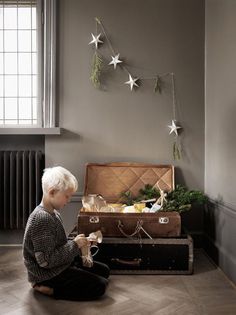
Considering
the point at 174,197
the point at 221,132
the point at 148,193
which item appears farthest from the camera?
the point at 148,193

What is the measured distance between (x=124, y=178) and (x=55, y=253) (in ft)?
5.27

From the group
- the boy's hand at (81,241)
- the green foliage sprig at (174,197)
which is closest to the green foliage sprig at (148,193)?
the green foliage sprig at (174,197)

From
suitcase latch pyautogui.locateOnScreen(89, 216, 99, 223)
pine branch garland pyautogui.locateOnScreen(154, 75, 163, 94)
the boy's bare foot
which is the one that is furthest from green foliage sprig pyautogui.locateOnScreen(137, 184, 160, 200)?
the boy's bare foot

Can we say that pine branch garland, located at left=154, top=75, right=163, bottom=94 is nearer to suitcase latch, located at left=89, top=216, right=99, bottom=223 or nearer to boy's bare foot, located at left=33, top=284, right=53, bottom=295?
suitcase latch, located at left=89, top=216, right=99, bottom=223

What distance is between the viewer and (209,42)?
3768 mm

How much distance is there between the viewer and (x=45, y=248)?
2340mm

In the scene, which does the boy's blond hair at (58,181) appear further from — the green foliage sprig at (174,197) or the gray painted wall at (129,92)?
the gray painted wall at (129,92)

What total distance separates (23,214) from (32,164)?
1.82ft

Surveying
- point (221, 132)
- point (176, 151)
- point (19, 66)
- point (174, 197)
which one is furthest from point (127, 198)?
point (19, 66)

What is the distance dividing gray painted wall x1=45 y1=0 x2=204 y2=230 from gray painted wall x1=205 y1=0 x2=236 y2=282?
6.9 inches

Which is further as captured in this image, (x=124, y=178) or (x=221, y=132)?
(x=124, y=178)

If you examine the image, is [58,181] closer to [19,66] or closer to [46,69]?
[46,69]

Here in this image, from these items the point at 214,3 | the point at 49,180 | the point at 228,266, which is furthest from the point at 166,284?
the point at 214,3

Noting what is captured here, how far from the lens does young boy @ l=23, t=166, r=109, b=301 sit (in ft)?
7.79
